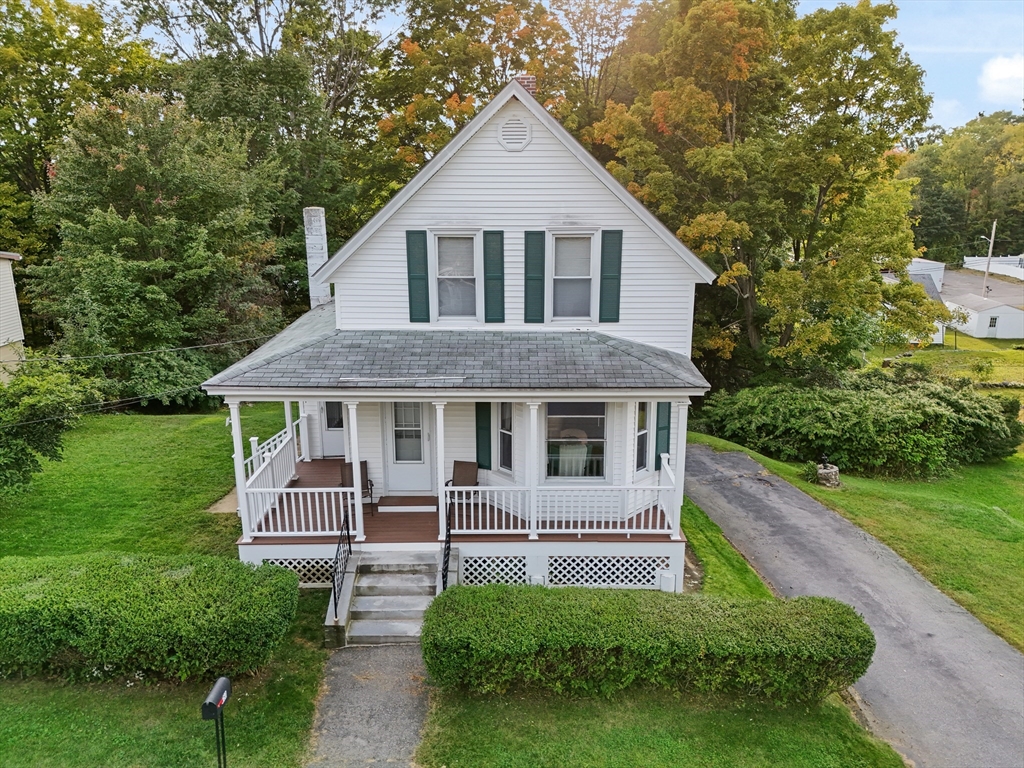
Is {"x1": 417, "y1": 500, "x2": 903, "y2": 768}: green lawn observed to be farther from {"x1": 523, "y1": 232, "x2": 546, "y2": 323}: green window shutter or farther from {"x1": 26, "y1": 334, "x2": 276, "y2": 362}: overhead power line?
{"x1": 26, "y1": 334, "x2": 276, "y2": 362}: overhead power line

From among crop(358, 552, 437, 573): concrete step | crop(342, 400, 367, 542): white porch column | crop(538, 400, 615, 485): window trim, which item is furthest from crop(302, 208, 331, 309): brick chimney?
crop(358, 552, 437, 573): concrete step

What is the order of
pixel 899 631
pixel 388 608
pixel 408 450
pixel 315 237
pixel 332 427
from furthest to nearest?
pixel 315 237 → pixel 332 427 → pixel 408 450 → pixel 899 631 → pixel 388 608

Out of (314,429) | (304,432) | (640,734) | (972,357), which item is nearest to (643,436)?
(640,734)

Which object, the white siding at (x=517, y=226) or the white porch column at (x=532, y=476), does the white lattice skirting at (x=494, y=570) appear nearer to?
the white porch column at (x=532, y=476)

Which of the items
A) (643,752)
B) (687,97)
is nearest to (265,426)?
(643,752)

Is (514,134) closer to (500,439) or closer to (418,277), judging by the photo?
(418,277)
